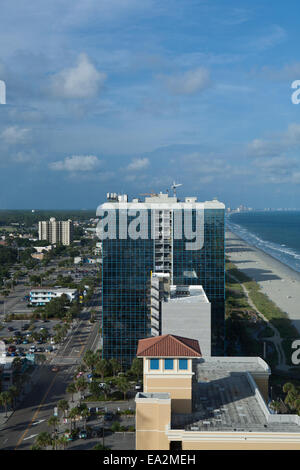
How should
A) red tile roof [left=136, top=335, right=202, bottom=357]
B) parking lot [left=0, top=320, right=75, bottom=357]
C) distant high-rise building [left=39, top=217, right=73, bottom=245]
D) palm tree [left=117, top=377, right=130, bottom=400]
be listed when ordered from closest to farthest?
1. red tile roof [left=136, top=335, right=202, bottom=357]
2. palm tree [left=117, top=377, right=130, bottom=400]
3. parking lot [left=0, top=320, right=75, bottom=357]
4. distant high-rise building [left=39, top=217, right=73, bottom=245]

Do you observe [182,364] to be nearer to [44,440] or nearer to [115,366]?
[44,440]

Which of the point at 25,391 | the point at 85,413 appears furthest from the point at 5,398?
the point at 85,413

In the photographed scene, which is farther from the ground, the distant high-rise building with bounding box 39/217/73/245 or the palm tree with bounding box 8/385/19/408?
the distant high-rise building with bounding box 39/217/73/245

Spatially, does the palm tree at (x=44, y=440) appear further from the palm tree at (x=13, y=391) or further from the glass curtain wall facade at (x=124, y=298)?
the glass curtain wall facade at (x=124, y=298)

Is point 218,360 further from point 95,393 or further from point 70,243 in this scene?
point 70,243

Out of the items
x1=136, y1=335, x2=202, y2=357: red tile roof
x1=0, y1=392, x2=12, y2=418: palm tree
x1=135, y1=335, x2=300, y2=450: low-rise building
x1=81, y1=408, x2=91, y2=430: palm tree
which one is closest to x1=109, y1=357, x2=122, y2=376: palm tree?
x1=81, y1=408, x2=91, y2=430: palm tree

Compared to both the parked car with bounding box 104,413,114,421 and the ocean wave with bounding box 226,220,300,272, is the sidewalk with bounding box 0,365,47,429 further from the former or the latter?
the ocean wave with bounding box 226,220,300,272

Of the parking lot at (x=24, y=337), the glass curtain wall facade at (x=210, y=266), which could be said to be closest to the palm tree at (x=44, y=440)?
the glass curtain wall facade at (x=210, y=266)
